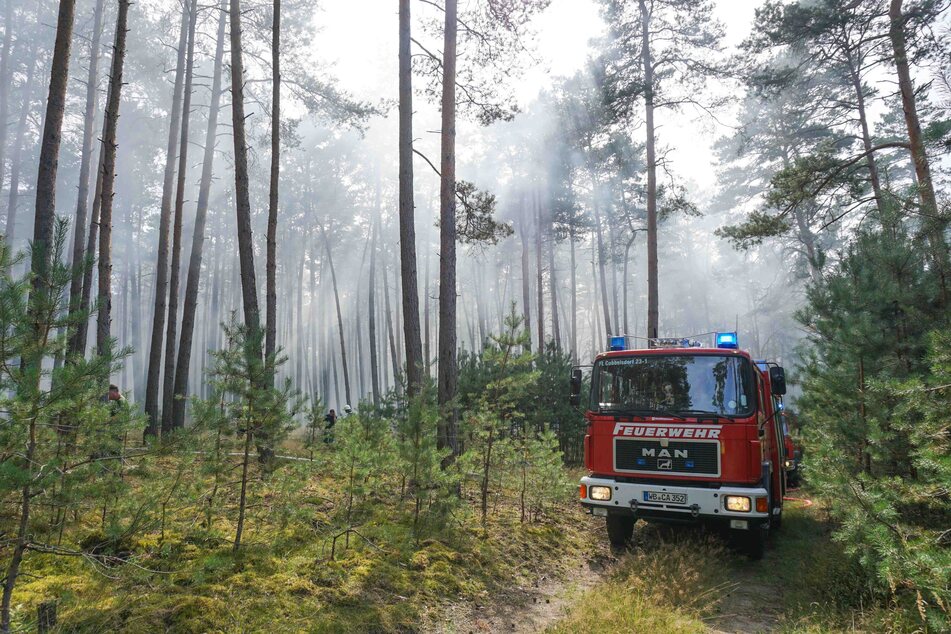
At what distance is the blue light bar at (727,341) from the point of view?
7004mm

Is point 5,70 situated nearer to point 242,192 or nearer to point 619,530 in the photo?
point 242,192

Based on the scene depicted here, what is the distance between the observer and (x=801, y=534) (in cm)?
855

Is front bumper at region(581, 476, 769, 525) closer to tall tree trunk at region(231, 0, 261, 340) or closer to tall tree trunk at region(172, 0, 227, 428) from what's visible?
tall tree trunk at region(231, 0, 261, 340)

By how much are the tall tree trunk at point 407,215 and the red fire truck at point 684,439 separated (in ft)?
10.3

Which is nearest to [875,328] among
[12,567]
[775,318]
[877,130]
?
[12,567]

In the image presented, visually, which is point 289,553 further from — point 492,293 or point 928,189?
point 492,293

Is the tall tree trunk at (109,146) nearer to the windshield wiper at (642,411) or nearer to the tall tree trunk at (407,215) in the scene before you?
the tall tree trunk at (407,215)

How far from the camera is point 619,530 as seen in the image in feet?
25.0

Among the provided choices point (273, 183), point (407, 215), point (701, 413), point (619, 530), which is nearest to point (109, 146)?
point (273, 183)

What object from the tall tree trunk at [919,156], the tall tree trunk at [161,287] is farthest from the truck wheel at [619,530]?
the tall tree trunk at [161,287]

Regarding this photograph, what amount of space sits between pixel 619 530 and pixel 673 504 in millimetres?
1399

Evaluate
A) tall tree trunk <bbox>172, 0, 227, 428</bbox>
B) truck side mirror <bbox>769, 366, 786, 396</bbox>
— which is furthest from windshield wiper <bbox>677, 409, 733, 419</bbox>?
tall tree trunk <bbox>172, 0, 227, 428</bbox>

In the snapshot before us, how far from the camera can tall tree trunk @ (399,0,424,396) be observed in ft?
30.0

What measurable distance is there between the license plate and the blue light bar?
80.2 inches
